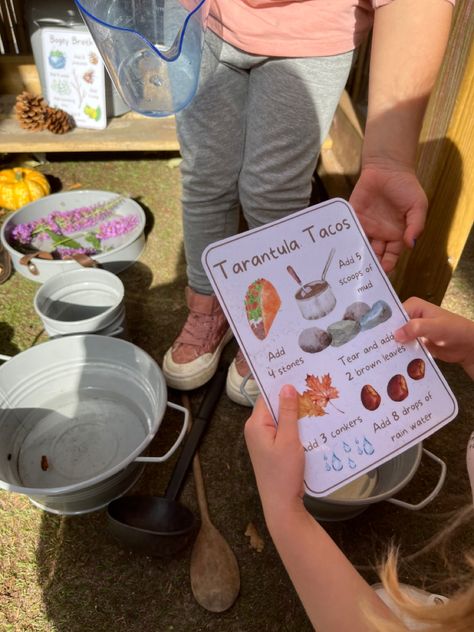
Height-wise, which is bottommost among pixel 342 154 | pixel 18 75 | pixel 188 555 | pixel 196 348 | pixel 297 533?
pixel 188 555

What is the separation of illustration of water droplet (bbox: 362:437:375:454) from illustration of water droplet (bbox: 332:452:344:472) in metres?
0.04

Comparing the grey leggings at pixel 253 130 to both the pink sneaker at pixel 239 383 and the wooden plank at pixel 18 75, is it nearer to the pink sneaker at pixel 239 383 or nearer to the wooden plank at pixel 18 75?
the pink sneaker at pixel 239 383

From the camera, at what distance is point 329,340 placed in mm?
673

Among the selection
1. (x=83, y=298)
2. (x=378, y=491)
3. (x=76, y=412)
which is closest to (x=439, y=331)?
(x=378, y=491)

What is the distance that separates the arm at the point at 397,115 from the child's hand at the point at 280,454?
0.35m

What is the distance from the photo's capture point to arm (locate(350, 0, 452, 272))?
777 mm

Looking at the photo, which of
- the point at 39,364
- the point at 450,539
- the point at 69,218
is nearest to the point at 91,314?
the point at 39,364

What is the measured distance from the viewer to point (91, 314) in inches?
57.4

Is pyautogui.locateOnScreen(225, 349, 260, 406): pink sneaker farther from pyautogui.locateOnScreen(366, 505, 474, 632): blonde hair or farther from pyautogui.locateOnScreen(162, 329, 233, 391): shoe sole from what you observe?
pyautogui.locateOnScreen(366, 505, 474, 632): blonde hair

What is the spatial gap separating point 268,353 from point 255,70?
2.14ft

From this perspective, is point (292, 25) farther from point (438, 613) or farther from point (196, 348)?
point (438, 613)

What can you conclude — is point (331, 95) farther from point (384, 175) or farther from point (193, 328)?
point (193, 328)

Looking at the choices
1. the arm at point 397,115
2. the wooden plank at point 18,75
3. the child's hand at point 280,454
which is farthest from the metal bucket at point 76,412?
the wooden plank at point 18,75

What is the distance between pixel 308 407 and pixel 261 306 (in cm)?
14
